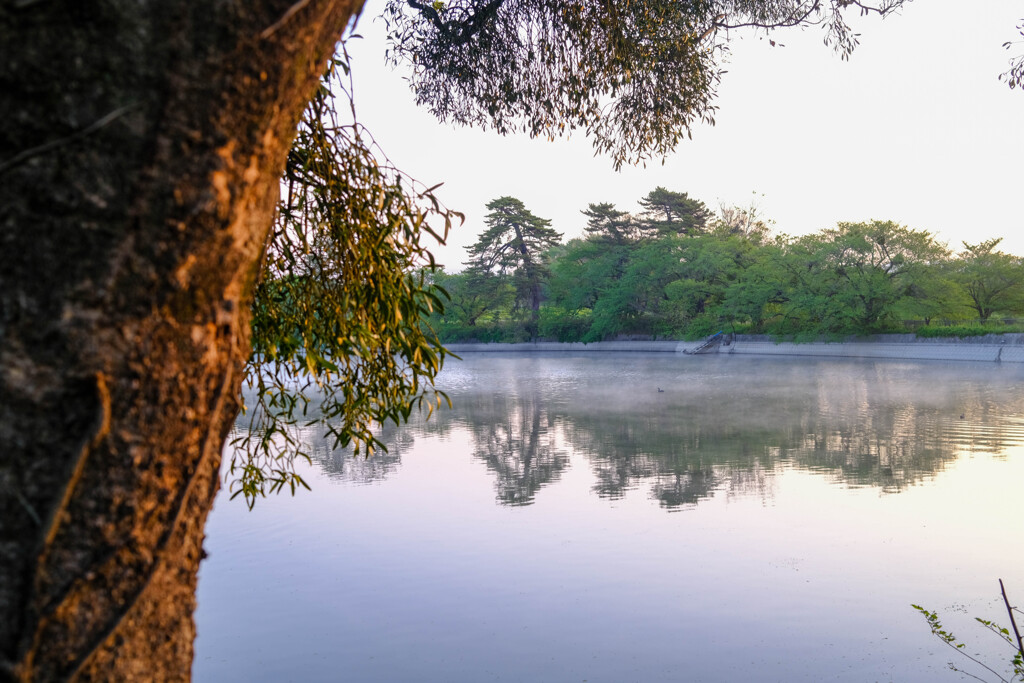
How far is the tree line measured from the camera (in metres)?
40.1

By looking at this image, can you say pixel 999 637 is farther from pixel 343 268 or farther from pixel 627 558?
pixel 343 268

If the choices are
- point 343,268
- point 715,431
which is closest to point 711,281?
point 715,431

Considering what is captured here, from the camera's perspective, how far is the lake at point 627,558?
558cm

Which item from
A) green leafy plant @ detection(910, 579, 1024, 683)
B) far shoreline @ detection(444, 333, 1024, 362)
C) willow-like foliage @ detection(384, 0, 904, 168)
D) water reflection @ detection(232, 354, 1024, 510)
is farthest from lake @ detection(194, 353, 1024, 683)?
far shoreline @ detection(444, 333, 1024, 362)

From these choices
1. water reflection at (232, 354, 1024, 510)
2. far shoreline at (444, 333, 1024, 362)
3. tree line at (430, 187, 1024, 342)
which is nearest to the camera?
water reflection at (232, 354, 1024, 510)

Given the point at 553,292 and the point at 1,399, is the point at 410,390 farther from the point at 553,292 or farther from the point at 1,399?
the point at 553,292

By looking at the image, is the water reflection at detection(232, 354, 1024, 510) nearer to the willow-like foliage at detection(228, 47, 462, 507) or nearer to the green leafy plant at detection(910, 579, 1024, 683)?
the green leafy plant at detection(910, 579, 1024, 683)

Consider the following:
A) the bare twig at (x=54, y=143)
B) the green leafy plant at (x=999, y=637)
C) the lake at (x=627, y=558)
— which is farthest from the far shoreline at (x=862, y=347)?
the bare twig at (x=54, y=143)

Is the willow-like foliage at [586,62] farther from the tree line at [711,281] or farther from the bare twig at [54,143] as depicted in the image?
the tree line at [711,281]

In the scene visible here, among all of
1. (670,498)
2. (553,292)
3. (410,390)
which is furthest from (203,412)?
(553,292)

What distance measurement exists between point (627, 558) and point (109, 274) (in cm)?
696

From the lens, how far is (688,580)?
6953 millimetres

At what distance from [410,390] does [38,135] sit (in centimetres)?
186

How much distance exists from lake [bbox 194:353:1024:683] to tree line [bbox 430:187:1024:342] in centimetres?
2155
